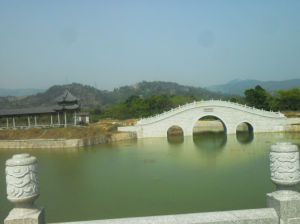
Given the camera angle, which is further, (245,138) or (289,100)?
(289,100)

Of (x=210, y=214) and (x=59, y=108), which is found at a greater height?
(x=59, y=108)

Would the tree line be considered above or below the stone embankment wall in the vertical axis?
above

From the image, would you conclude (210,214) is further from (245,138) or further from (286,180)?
(245,138)

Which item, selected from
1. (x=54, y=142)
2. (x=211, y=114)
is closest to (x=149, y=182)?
(x=54, y=142)

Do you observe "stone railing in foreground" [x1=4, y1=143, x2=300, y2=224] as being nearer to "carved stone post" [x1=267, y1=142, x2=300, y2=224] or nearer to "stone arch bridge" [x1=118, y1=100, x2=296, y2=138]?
"carved stone post" [x1=267, y1=142, x2=300, y2=224]

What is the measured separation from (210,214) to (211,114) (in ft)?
78.0

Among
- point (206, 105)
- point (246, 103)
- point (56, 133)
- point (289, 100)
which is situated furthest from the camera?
point (246, 103)

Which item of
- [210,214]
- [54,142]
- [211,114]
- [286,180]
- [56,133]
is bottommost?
[54,142]

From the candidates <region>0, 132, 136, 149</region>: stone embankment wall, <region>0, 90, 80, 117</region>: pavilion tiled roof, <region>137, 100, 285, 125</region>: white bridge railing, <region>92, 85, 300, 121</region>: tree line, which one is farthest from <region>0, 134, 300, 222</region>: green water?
<region>92, 85, 300, 121</region>: tree line

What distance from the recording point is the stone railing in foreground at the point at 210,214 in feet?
9.88

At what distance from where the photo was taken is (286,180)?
321cm


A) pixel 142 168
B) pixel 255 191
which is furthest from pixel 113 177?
pixel 255 191

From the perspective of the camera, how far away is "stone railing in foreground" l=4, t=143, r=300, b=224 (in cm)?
301

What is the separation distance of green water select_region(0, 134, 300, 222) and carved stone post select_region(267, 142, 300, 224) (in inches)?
193
